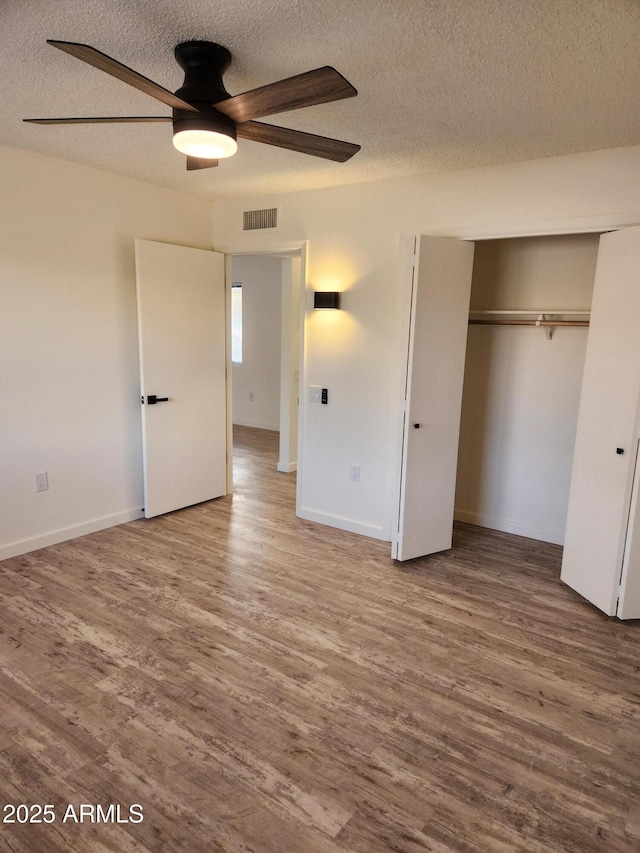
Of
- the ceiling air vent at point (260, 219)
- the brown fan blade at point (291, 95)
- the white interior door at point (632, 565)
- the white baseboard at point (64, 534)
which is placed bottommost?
the white baseboard at point (64, 534)

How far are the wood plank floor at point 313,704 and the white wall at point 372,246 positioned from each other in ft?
2.41

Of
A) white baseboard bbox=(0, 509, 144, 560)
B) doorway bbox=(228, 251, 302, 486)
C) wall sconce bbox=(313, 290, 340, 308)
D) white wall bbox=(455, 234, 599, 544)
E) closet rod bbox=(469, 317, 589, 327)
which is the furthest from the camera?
doorway bbox=(228, 251, 302, 486)

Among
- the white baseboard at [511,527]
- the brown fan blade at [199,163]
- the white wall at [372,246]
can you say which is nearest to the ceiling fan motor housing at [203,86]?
the brown fan blade at [199,163]

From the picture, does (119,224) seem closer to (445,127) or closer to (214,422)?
(214,422)

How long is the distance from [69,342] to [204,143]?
7.35 ft

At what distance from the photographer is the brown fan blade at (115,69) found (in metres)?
1.46

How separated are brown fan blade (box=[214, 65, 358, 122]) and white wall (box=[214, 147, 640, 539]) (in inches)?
76.9

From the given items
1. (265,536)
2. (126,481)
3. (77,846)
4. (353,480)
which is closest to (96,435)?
(126,481)

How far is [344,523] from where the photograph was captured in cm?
421

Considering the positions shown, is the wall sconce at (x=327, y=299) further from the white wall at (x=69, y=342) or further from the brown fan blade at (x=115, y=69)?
the brown fan blade at (x=115, y=69)

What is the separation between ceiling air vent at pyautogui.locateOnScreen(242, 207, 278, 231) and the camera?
4.25 meters

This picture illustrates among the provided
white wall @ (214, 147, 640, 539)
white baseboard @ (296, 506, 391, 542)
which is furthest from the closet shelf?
white baseboard @ (296, 506, 391, 542)

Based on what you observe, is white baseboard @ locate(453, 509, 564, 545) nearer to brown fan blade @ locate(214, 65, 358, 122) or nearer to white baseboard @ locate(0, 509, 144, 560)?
white baseboard @ locate(0, 509, 144, 560)

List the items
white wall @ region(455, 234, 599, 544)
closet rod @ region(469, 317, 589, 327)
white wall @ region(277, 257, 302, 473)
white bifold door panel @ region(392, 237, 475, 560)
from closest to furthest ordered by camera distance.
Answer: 1. white bifold door panel @ region(392, 237, 475, 560)
2. closet rod @ region(469, 317, 589, 327)
3. white wall @ region(455, 234, 599, 544)
4. white wall @ region(277, 257, 302, 473)
